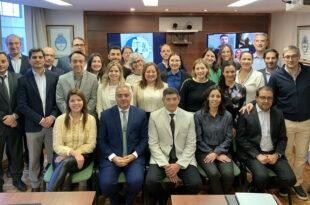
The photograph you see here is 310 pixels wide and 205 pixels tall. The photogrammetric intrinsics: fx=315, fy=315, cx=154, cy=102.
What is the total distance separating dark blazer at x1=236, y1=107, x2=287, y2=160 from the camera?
3.17m

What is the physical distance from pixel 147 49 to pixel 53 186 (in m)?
5.78

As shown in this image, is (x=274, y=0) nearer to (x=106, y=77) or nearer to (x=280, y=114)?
(x=280, y=114)

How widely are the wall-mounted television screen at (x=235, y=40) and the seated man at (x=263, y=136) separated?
525cm

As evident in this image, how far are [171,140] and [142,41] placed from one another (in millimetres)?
5318

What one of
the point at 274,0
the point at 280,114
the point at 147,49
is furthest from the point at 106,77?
the point at 147,49

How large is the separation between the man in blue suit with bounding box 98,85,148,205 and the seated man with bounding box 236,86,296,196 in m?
1.01

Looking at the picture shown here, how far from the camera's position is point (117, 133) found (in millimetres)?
3082

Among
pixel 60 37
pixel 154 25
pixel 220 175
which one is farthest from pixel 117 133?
pixel 154 25

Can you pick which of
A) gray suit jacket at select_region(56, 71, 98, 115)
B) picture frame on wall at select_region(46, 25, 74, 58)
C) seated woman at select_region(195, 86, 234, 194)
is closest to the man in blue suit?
gray suit jacket at select_region(56, 71, 98, 115)

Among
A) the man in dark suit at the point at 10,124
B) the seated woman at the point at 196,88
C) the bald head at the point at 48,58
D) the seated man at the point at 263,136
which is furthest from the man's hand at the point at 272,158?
the bald head at the point at 48,58

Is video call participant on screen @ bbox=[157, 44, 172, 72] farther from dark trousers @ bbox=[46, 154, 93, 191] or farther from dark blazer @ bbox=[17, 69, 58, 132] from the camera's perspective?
dark trousers @ bbox=[46, 154, 93, 191]

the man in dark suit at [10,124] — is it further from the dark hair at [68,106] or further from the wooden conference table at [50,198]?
the wooden conference table at [50,198]

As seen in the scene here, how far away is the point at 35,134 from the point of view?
338 centimetres

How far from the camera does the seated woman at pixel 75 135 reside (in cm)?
294
